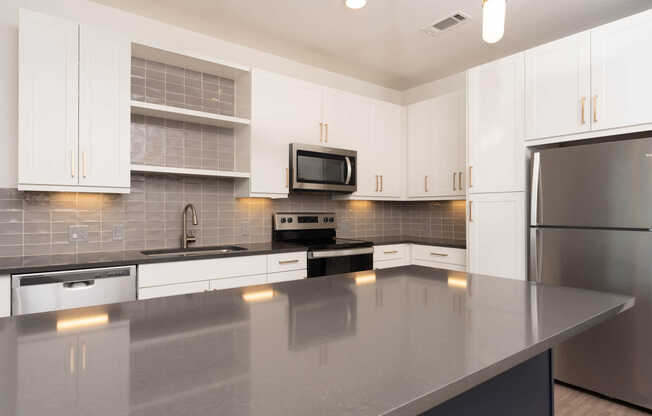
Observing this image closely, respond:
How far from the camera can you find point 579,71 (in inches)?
101

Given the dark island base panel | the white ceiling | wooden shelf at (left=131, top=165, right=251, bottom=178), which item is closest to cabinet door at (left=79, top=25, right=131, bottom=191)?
wooden shelf at (left=131, top=165, right=251, bottom=178)

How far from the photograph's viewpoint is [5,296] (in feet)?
6.37

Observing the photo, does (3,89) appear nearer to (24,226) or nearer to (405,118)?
(24,226)

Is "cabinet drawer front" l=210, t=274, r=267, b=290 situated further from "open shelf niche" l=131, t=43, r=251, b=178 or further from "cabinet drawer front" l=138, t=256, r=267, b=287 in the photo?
"open shelf niche" l=131, t=43, r=251, b=178

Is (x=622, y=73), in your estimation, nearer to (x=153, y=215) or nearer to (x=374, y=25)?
(x=374, y=25)

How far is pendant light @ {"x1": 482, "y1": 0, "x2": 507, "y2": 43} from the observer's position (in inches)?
50.7

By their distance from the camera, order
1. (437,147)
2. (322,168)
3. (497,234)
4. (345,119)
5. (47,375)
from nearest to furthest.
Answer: (47,375), (497,234), (322,168), (345,119), (437,147)

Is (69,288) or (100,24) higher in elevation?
(100,24)

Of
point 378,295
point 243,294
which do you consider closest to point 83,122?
point 243,294

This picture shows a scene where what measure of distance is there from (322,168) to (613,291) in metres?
2.29

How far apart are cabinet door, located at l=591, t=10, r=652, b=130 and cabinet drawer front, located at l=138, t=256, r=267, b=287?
2.48 metres

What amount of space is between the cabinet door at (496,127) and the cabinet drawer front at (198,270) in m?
1.88

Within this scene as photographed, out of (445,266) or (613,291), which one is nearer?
(613,291)

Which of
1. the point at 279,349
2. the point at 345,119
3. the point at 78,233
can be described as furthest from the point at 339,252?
the point at 279,349
